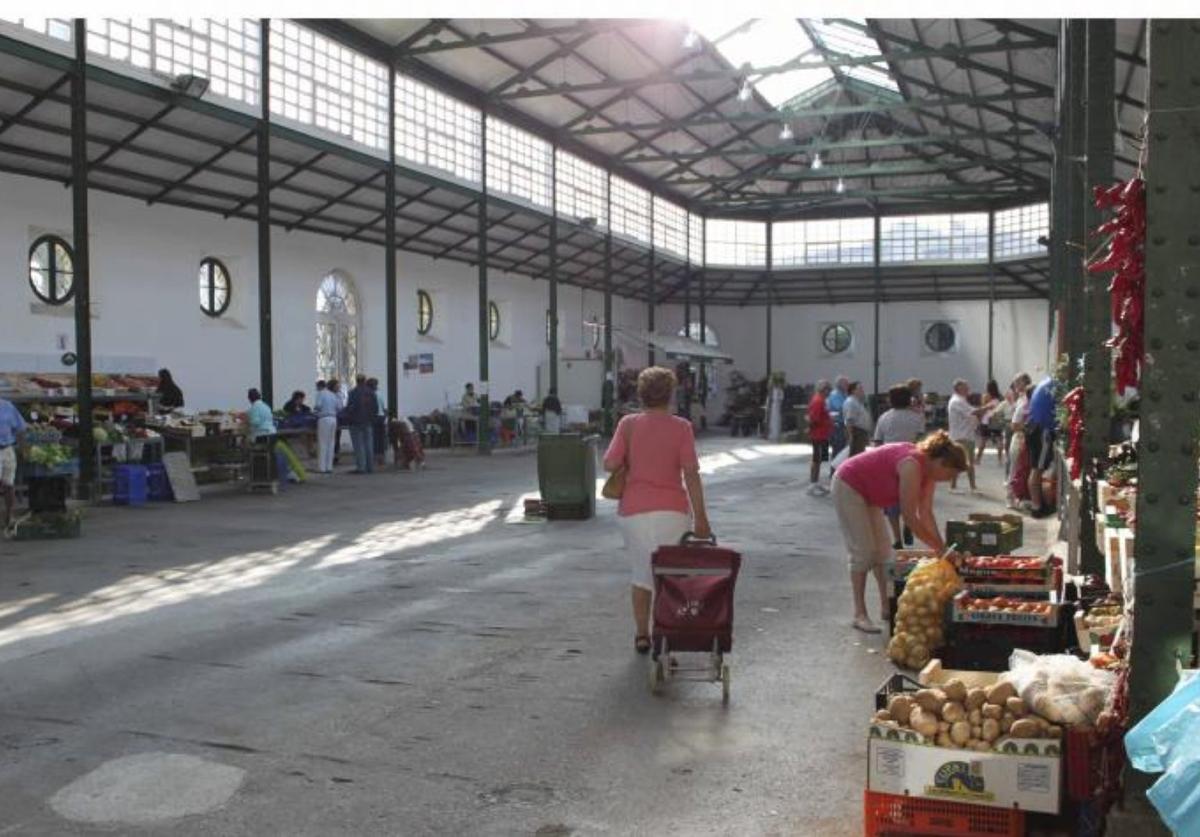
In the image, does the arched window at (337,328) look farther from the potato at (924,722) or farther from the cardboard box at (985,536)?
the potato at (924,722)

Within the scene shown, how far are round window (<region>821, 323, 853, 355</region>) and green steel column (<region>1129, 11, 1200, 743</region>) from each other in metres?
37.9

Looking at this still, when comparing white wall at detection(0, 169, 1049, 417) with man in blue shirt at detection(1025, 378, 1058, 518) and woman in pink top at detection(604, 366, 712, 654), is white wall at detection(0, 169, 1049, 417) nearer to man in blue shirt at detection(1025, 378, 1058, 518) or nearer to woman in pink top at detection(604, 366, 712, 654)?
woman in pink top at detection(604, 366, 712, 654)

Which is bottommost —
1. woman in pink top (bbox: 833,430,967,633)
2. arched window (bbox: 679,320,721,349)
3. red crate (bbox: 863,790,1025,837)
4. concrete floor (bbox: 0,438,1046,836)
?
concrete floor (bbox: 0,438,1046,836)

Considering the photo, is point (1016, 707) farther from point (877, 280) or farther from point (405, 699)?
point (877, 280)

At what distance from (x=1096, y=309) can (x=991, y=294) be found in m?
30.5

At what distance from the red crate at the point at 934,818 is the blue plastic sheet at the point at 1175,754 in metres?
0.67

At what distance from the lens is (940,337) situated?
39531 millimetres

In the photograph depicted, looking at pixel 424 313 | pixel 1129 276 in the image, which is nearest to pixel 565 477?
pixel 1129 276

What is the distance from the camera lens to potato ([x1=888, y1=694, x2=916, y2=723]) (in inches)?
149

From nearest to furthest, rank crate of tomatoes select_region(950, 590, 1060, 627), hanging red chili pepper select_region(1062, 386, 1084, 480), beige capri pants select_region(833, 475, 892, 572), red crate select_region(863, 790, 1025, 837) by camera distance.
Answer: red crate select_region(863, 790, 1025, 837)
crate of tomatoes select_region(950, 590, 1060, 627)
beige capri pants select_region(833, 475, 892, 572)
hanging red chili pepper select_region(1062, 386, 1084, 480)

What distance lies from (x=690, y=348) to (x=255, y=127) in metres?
20.0

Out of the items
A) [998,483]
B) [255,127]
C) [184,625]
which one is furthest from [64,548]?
[998,483]

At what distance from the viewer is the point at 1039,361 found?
37.3 metres

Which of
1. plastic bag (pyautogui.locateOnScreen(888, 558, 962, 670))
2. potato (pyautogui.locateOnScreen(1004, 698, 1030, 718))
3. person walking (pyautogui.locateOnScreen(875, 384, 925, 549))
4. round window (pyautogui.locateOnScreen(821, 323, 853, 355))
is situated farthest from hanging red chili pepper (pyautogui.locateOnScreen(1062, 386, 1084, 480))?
round window (pyautogui.locateOnScreen(821, 323, 853, 355))
